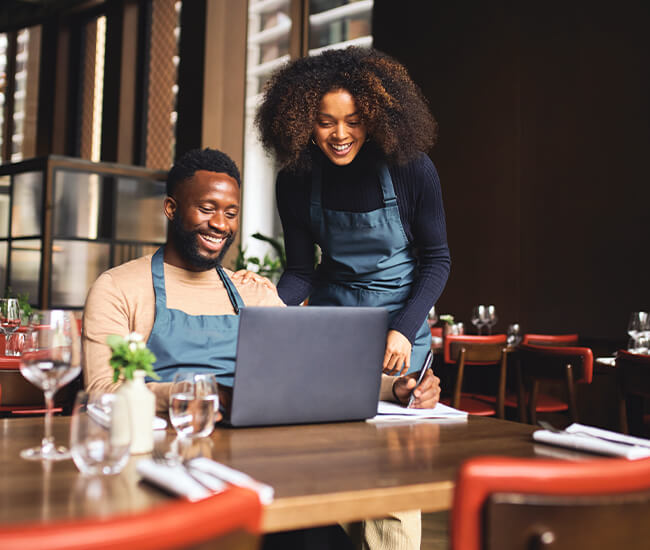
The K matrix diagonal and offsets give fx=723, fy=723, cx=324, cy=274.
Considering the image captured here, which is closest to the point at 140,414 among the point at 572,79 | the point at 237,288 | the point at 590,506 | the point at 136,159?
the point at 590,506

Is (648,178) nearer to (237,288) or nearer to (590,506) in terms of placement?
(237,288)

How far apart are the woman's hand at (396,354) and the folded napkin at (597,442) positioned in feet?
1.45

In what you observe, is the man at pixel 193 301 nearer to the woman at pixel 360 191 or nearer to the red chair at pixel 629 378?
the woman at pixel 360 191

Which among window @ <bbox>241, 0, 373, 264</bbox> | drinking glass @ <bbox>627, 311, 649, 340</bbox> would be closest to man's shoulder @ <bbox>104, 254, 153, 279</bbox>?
drinking glass @ <bbox>627, 311, 649, 340</bbox>

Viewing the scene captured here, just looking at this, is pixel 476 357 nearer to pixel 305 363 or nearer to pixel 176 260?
pixel 176 260

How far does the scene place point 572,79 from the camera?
17.3 feet

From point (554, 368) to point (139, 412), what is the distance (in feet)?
9.29

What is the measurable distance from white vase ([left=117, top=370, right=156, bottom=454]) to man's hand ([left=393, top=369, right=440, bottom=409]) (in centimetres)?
66

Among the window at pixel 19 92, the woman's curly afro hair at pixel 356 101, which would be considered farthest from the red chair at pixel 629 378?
the window at pixel 19 92

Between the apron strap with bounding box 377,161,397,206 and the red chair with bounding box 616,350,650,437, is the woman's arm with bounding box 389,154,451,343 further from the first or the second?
the red chair with bounding box 616,350,650,437

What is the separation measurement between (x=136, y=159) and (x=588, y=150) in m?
5.03

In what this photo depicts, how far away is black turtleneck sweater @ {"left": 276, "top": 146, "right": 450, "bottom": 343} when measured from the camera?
6.95 ft

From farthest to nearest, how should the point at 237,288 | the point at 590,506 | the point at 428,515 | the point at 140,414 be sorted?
the point at 428,515, the point at 237,288, the point at 140,414, the point at 590,506

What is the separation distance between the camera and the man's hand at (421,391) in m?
1.63
